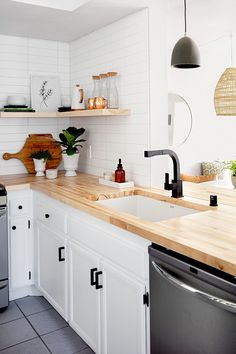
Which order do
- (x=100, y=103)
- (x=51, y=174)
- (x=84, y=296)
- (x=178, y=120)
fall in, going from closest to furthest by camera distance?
(x=84, y=296), (x=100, y=103), (x=51, y=174), (x=178, y=120)

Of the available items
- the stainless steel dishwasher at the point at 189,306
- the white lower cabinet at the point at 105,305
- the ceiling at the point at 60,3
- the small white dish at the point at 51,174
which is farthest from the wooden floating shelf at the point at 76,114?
the stainless steel dishwasher at the point at 189,306

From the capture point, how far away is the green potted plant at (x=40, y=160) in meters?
3.44

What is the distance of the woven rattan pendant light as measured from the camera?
310cm

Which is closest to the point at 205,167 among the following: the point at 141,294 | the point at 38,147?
the point at 38,147

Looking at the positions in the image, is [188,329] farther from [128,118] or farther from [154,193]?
[128,118]

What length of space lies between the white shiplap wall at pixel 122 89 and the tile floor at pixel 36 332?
1174 mm

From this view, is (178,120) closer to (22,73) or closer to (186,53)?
(22,73)

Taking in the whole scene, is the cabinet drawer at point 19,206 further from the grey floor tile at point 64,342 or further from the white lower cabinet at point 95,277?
the grey floor tile at point 64,342

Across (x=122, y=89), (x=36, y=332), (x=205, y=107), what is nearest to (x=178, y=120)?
(x=205, y=107)

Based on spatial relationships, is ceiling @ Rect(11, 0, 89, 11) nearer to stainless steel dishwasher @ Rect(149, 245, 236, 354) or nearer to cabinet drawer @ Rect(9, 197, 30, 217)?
cabinet drawer @ Rect(9, 197, 30, 217)

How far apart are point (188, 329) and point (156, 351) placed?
0.28 metres

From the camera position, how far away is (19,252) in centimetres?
304

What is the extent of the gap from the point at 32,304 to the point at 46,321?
0.31 m

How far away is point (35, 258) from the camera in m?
3.06
